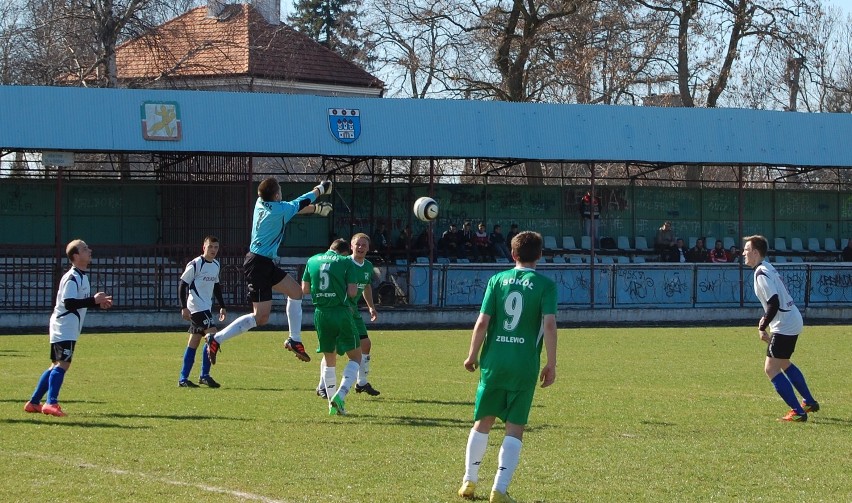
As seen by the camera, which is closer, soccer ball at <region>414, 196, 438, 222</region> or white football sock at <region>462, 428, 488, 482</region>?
white football sock at <region>462, 428, 488, 482</region>

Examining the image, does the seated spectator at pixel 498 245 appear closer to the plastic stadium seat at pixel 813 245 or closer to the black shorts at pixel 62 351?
the plastic stadium seat at pixel 813 245

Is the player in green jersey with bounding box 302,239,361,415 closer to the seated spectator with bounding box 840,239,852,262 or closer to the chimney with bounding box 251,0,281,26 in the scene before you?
the seated spectator with bounding box 840,239,852,262

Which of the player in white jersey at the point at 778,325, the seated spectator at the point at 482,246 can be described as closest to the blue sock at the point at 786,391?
the player in white jersey at the point at 778,325

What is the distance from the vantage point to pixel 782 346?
1101 cm

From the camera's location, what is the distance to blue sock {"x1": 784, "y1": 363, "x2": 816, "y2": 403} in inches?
438

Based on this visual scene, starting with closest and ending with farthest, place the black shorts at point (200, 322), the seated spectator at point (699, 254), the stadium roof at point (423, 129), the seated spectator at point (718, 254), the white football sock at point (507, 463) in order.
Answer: the white football sock at point (507, 463), the black shorts at point (200, 322), the stadium roof at point (423, 129), the seated spectator at point (718, 254), the seated spectator at point (699, 254)

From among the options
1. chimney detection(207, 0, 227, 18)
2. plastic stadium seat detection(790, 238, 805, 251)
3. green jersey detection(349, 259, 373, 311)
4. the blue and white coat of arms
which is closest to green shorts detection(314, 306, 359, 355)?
green jersey detection(349, 259, 373, 311)

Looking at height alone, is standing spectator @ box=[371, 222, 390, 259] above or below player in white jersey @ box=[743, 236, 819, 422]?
above

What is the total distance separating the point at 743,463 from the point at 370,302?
18.0ft

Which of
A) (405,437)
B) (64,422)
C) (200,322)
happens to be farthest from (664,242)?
(64,422)

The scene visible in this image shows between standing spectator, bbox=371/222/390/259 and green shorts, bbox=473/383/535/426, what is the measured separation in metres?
21.5

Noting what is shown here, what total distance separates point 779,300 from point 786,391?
875 millimetres

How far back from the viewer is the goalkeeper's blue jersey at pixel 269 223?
12156 millimetres

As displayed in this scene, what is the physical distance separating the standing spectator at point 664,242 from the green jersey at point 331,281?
2094 cm
